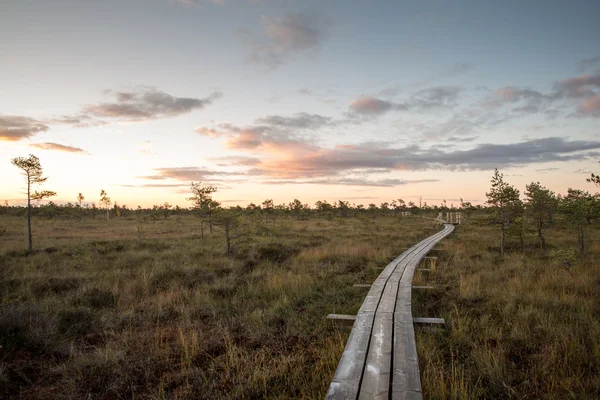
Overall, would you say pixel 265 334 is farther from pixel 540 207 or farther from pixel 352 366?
pixel 540 207

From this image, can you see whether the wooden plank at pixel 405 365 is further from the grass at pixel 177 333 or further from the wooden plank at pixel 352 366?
the grass at pixel 177 333

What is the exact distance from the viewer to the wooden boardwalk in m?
3.41

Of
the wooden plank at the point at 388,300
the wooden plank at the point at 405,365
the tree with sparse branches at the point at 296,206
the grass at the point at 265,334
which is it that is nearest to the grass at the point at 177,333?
the grass at the point at 265,334

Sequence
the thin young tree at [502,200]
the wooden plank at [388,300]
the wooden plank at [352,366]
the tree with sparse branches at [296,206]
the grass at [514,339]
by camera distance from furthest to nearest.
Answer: the tree with sparse branches at [296,206]
the thin young tree at [502,200]
the wooden plank at [388,300]
the grass at [514,339]
the wooden plank at [352,366]

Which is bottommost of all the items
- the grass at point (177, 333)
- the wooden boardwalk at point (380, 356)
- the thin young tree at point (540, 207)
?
the grass at point (177, 333)

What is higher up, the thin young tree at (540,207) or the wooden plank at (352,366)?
the thin young tree at (540,207)

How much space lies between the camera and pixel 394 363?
404cm

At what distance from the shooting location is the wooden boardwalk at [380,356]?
3406 mm

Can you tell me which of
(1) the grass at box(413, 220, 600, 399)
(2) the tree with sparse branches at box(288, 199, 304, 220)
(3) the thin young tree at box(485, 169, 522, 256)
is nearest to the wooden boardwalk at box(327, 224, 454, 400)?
(1) the grass at box(413, 220, 600, 399)

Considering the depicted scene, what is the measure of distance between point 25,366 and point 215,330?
2.94 meters

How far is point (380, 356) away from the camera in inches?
166

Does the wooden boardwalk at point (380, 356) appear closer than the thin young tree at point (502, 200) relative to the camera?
Yes

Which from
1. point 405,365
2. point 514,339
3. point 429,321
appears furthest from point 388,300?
point 405,365

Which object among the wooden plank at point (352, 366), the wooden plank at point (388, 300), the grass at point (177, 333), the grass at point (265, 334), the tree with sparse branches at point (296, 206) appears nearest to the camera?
the wooden plank at point (352, 366)
